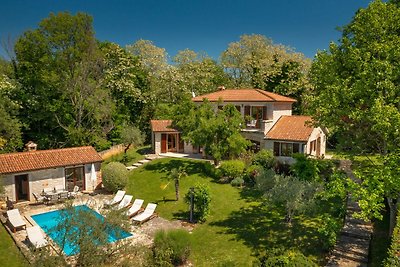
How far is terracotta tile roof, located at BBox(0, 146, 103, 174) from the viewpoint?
24.2 metres

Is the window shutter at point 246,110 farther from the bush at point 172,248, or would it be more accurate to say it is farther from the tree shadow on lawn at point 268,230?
the bush at point 172,248

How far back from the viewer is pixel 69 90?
36.8 m

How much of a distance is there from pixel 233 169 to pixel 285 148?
6.76 meters

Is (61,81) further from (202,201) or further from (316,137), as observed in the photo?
(316,137)

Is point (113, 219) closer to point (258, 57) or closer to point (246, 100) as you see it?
point (246, 100)

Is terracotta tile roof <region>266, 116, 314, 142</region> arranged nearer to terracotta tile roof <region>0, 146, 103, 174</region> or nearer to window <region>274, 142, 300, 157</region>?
window <region>274, 142, 300, 157</region>

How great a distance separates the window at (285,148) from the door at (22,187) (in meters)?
23.0

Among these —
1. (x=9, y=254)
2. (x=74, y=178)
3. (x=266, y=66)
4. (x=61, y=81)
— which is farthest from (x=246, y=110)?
(x=9, y=254)

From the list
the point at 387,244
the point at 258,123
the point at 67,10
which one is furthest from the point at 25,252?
the point at 67,10

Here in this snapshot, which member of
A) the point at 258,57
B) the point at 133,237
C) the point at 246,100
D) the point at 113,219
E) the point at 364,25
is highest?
the point at 258,57

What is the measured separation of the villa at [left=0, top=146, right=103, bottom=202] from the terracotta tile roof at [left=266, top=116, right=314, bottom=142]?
17.8 meters

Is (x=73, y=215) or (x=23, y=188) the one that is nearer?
(x=73, y=215)

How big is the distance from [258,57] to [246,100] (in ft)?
80.6

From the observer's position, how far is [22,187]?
25359 mm
